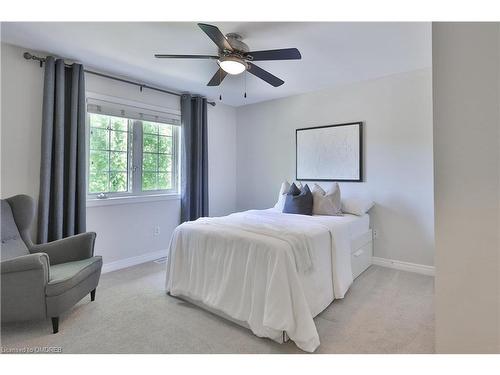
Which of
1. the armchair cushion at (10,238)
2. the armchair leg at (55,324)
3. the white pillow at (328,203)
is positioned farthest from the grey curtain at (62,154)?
the white pillow at (328,203)

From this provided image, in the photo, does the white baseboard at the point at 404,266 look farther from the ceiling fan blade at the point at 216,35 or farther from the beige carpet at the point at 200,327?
the ceiling fan blade at the point at 216,35

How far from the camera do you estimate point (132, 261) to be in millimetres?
3561

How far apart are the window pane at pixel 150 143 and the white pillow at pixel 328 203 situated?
2375 mm

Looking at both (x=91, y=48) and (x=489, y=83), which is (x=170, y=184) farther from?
(x=489, y=83)

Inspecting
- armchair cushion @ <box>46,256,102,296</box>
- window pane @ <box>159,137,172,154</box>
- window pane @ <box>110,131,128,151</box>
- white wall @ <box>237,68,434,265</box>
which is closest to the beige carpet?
armchair cushion @ <box>46,256,102,296</box>

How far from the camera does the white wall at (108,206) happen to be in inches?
103

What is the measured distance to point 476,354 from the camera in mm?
1087

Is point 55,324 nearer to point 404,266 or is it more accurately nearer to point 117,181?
point 117,181

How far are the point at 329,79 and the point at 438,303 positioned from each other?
299 centimetres

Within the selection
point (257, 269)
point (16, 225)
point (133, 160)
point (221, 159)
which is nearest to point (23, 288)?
point (16, 225)

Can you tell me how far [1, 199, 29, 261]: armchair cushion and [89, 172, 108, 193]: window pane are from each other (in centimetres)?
94


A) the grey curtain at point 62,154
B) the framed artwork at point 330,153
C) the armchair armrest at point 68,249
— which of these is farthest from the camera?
the framed artwork at point 330,153

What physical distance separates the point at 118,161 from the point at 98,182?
374 mm

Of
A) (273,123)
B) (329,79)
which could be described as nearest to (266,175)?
(273,123)
